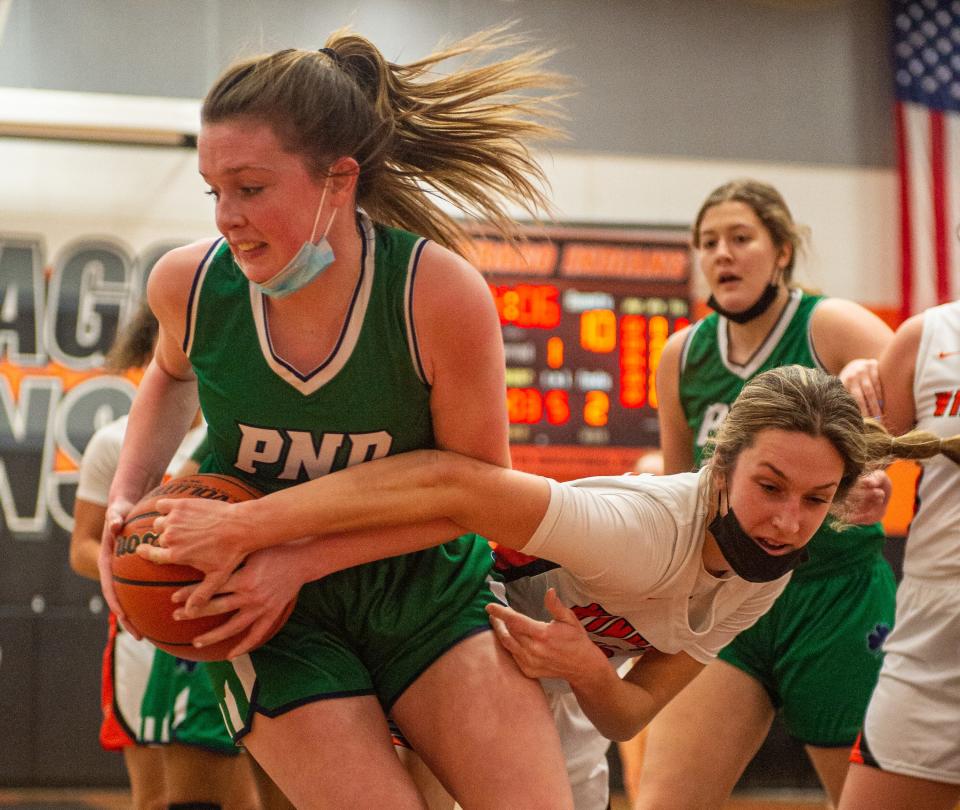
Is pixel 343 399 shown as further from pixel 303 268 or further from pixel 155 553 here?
pixel 155 553

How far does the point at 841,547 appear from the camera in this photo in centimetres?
358

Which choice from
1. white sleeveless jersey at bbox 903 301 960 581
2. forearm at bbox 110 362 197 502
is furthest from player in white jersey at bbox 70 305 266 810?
white sleeveless jersey at bbox 903 301 960 581

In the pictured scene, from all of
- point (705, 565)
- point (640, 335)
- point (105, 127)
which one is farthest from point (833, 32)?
point (705, 565)

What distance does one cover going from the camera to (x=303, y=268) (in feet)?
7.54

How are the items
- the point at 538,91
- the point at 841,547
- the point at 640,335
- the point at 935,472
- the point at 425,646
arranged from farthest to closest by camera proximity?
the point at 538,91 < the point at 640,335 < the point at 841,547 < the point at 935,472 < the point at 425,646

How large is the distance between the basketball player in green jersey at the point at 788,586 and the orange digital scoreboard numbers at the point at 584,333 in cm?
282

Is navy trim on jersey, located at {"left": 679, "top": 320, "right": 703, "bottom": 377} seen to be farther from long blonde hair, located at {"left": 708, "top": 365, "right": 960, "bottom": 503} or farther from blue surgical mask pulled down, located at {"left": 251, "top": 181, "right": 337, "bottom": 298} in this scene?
blue surgical mask pulled down, located at {"left": 251, "top": 181, "right": 337, "bottom": 298}

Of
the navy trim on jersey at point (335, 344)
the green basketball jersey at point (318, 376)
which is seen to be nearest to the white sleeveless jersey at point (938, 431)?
the green basketball jersey at point (318, 376)

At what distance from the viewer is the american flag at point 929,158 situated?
301 inches

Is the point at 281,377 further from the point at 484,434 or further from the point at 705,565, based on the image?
the point at 705,565

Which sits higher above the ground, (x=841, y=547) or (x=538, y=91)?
(x=538, y=91)

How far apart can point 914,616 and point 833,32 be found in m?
5.77

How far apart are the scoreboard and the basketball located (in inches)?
173

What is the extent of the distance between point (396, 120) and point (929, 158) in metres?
6.06
